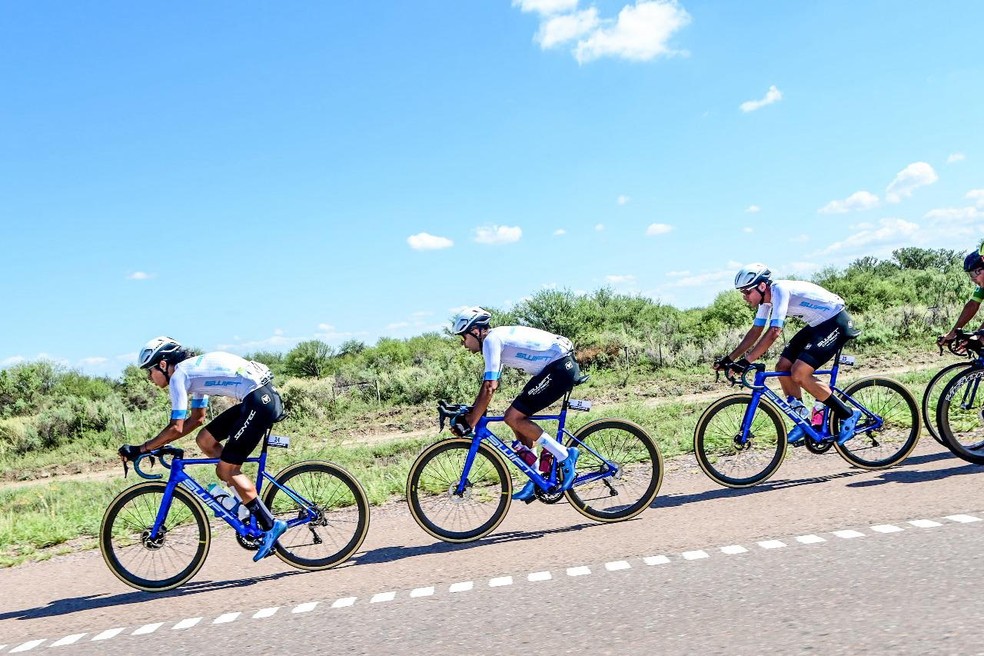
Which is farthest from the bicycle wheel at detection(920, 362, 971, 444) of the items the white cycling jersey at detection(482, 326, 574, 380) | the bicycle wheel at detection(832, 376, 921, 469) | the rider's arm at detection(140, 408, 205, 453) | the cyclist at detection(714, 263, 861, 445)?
the rider's arm at detection(140, 408, 205, 453)

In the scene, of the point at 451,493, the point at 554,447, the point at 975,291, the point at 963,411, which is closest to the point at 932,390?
the point at 963,411

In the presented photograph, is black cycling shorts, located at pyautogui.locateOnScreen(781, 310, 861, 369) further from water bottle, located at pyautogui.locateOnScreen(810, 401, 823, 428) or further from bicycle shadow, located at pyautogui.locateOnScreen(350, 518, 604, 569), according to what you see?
bicycle shadow, located at pyautogui.locateOnScreen(350, 518, 604, 569)

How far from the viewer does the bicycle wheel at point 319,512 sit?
20.6 feet

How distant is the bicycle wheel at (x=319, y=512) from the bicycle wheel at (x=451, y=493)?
533mm

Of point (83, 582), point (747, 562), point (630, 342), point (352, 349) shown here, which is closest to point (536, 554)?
point (747, 562)

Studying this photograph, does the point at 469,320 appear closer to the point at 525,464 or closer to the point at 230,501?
the point at 525,464

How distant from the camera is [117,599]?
5996 millimetres

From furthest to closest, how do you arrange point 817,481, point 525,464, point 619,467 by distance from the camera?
point 817,481
point 619,467
point 525,464

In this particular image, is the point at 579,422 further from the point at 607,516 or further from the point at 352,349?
the point at 352,349

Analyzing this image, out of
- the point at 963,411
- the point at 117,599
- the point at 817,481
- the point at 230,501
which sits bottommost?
the point at 817,481

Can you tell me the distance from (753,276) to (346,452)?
890cm

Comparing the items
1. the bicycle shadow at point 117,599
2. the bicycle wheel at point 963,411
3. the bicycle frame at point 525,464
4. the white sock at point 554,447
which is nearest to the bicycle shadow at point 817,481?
the bicycle wheel at point 963,411

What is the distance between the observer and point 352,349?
123ft

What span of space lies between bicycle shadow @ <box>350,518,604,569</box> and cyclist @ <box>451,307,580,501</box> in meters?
0.34
